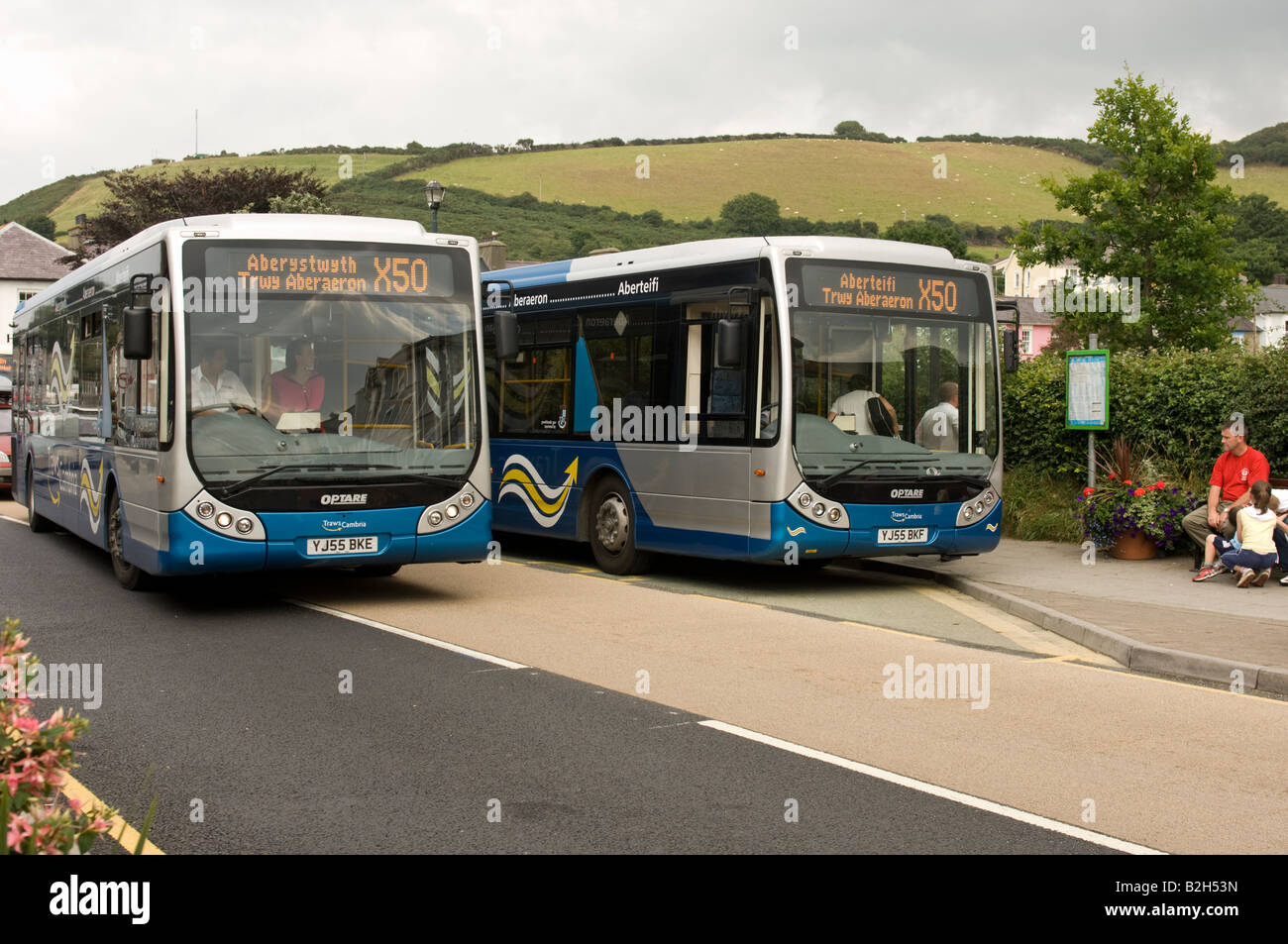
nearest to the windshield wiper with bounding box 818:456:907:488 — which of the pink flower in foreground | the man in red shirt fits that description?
the man in red shirt

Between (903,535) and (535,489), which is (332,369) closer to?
(535,489)

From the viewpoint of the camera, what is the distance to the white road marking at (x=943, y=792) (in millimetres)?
5395

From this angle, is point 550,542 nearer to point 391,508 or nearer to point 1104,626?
point 391,508

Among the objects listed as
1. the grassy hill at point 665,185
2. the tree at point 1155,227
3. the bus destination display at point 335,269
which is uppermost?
the grassy hill at point 665,185

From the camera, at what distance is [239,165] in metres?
96.8

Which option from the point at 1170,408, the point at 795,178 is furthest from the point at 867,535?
the point at 795,178

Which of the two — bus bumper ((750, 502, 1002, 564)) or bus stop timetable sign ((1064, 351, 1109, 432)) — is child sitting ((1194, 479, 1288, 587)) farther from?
bus stop timetable sign ((1064, 351, 1109, 432))

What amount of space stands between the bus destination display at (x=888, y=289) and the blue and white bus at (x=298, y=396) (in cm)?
315

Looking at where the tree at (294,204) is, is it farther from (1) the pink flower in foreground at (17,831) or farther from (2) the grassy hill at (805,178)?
Result: (2) the grassy hill at (805,178)

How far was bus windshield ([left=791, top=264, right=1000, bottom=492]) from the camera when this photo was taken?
12383mm

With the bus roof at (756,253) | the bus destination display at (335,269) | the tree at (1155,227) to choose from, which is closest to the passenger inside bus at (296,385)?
the bus destination display at (335,269)

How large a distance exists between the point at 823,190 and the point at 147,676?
93574mm

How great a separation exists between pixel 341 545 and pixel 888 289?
559 cm

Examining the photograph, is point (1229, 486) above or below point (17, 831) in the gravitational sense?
above
